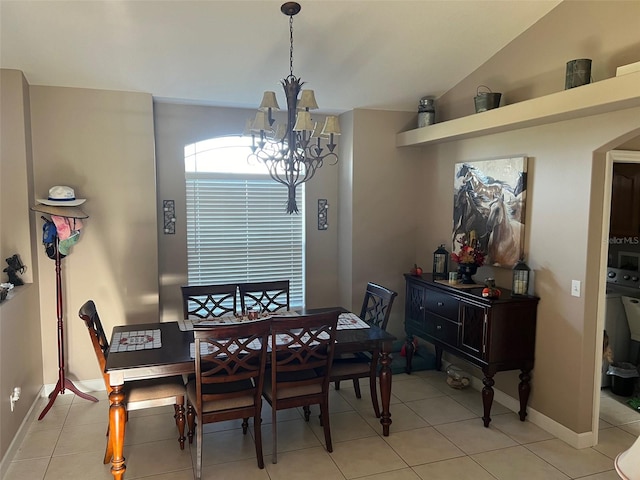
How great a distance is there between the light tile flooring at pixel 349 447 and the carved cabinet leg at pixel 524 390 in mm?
118

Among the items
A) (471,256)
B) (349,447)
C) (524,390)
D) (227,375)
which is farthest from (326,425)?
(471,256)

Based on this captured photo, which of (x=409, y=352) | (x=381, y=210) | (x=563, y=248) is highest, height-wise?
(x=381, y=210)

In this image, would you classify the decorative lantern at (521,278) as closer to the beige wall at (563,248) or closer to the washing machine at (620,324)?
the beige wall at (563,248)

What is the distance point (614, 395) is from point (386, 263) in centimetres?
237

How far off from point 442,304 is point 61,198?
3.26 meters

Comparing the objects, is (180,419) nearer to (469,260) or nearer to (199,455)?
(199,455)

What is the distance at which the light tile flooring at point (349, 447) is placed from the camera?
2.99 metres

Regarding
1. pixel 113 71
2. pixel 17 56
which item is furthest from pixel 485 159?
pixel 17 56

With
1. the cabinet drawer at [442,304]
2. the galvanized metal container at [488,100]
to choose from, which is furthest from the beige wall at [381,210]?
the galvanized metal container at [488,100]

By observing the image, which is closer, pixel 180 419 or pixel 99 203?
pixel 180 419

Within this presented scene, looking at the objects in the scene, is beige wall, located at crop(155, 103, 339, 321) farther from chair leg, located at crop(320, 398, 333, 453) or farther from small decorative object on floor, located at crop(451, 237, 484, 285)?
small decorative object on floor, located at crop(451, 237, 484, 285)

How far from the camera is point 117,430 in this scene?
2.80 metres

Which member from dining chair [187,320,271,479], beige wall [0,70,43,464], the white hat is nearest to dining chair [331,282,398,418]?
dining chair [187,320,271,479]

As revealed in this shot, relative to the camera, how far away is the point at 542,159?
11.5 feet
